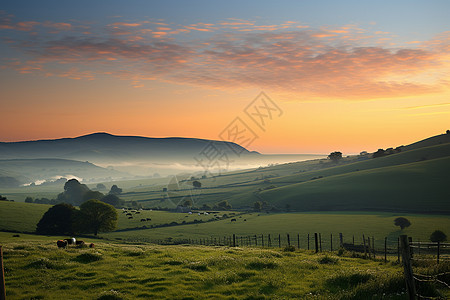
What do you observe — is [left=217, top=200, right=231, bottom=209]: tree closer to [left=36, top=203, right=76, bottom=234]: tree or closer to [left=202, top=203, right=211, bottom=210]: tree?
[left=202, top=203, right=211, bottom=210]: tree

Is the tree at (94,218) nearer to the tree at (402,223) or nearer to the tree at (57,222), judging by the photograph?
the tree at (57,222)

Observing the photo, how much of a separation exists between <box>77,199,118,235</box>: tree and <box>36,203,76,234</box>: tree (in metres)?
3.04

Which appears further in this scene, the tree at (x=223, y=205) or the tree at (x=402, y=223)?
the tree at (x=223, y=205)

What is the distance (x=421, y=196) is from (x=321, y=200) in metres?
35.0

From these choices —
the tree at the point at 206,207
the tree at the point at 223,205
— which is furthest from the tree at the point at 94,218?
the tree at the point at 223,205

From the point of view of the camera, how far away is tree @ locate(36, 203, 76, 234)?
81438 mm

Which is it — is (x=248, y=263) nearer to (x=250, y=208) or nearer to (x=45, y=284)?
(x=45, y=284)

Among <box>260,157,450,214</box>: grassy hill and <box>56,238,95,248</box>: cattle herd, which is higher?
<box>56,238,95,248</box>: cattle herd

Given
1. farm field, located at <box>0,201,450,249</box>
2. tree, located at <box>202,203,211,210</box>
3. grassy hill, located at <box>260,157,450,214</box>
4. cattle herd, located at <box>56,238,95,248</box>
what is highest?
cattle herd, located at <box>56,238,95,248</box>

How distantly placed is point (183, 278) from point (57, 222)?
242ft

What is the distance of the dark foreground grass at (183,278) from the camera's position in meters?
17.3

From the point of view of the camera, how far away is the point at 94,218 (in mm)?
82938

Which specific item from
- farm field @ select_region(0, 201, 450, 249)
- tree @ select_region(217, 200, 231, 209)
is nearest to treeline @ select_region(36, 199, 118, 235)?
farm field @ select_region(0, 201, 450, 249)

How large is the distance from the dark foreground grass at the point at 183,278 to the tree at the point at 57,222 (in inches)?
2395
